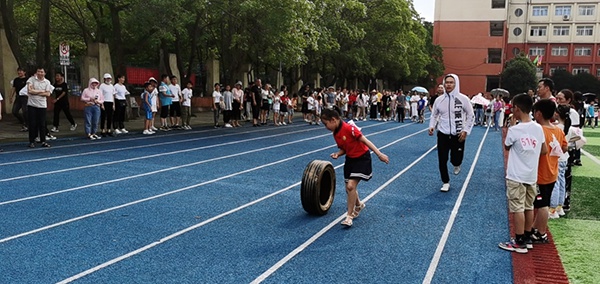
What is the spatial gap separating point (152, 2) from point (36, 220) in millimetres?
10601

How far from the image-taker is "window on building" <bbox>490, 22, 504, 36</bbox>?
227 feet

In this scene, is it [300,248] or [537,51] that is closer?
[300,248]

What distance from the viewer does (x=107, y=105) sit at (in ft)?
46.0

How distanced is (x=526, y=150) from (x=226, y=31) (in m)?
20.9

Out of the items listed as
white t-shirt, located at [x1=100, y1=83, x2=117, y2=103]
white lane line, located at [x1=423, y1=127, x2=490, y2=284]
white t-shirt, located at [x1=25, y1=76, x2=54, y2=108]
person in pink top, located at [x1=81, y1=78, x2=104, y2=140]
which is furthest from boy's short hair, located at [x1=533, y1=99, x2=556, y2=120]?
white t-shirt, located at [x1=100, y1=83, x2=117, y2=103]

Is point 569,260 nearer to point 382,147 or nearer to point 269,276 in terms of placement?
point 269,276

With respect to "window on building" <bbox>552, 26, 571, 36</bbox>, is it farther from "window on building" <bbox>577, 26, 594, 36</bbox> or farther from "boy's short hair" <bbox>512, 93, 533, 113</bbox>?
"boy's short hair" <bbox>512, 93, 533, 113</bbox>

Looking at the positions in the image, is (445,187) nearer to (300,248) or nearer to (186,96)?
(300,248)

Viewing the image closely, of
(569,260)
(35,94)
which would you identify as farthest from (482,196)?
(35,94)

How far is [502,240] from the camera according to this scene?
18.5 ft

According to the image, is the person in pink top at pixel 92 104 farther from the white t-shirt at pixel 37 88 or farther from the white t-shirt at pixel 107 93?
the white t-shirt at pixel 37 88

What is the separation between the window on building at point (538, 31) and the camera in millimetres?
74062

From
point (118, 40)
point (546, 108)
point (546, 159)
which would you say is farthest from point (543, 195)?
point (118, 40)

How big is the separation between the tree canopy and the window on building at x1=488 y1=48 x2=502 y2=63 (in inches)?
1151
